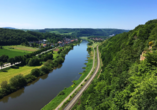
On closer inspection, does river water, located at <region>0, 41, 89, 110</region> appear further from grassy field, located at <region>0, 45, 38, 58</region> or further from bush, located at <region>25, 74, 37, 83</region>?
grassy field, located at <region>0, 45, 38, 58</region>

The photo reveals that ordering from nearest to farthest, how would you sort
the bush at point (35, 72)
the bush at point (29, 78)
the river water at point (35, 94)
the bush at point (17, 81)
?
the river water at point (35, 94) → the bush at point (17, 81) → the bush at point (29, 78) → the bush at point (35, 72)

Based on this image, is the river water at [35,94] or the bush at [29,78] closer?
the river water at [35,94]

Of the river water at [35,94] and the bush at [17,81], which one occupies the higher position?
the bush at [17,81]

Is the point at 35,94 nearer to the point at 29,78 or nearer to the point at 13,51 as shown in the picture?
the point at 29,78

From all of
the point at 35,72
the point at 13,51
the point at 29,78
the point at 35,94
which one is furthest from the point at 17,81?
the point at 13,51

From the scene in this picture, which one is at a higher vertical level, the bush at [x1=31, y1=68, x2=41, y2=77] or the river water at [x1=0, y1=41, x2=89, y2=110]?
the bush at [x1=31, y1=68, x2=41, y2=77]

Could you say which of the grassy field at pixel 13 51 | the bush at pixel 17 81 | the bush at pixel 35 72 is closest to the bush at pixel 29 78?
the bush at pixel 17 81

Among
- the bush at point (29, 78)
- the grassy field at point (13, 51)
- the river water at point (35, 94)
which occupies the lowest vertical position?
the river water at point (35, 94)

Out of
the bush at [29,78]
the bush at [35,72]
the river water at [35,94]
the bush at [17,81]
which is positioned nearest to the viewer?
the river water at [35,94]

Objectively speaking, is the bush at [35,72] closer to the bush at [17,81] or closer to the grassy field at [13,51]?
the bush at [17,81]

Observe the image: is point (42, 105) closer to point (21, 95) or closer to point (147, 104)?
point (21, 95)

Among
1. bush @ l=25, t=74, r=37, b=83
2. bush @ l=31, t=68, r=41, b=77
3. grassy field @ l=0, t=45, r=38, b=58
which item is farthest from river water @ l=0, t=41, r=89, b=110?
grassy field @ l=0, t=45, r=38, b=58

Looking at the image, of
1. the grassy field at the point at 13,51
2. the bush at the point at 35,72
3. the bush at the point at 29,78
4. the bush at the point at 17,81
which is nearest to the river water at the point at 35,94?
the bush at the point at 29,78
